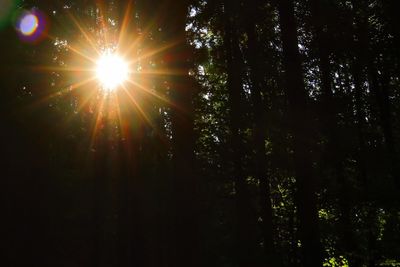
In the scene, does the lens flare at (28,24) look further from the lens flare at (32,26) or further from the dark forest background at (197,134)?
the dark forest background at (197,134)

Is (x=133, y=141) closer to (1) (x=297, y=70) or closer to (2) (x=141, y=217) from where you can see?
(2) (x=141, y=217)

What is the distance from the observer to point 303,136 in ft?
34.2

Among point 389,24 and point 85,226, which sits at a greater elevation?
point 389,24

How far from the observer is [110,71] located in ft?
69.9

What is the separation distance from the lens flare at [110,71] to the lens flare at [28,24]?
4.35m

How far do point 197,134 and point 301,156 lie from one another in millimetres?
5311

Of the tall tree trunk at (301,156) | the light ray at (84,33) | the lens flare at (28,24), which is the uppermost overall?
the light ray at (84,33)

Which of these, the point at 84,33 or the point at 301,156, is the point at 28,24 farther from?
the point at 301,156

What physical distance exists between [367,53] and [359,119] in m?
3.99

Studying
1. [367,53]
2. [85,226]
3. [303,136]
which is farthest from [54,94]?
[367,53]

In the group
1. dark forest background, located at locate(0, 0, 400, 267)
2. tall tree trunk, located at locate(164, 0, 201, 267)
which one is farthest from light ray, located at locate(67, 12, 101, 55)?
tall tree trunk, located at locate(164, 0, 201, 267)

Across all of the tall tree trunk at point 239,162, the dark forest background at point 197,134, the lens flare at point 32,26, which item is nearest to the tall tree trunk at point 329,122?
the dark forest background at point 197,134

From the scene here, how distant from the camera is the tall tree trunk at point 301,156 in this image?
864cm

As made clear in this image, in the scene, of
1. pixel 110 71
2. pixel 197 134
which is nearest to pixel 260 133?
pixel 197 134
